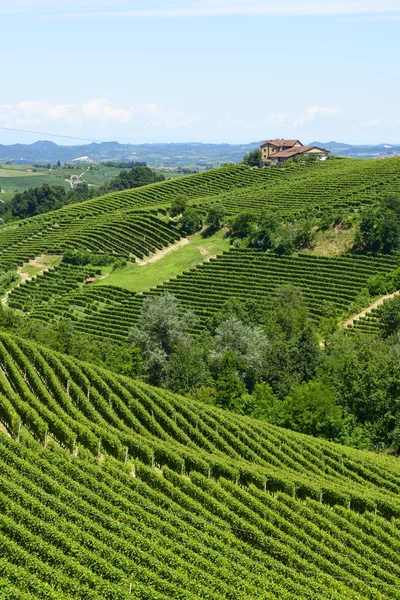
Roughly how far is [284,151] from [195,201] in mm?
37847

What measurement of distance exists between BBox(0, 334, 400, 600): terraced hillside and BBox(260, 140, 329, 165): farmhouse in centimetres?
9869

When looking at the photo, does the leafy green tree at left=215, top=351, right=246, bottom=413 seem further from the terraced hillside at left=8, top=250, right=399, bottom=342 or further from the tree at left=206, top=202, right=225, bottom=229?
the tree at left=206, top=202, right=225, bottom=229

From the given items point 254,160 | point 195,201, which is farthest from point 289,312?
point 254,160

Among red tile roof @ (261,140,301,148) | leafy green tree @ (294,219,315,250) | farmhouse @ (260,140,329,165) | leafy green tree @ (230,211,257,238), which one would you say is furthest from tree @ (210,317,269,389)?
red tile roof @ (261,140,301,148)

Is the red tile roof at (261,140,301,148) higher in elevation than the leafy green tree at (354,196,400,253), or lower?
higher

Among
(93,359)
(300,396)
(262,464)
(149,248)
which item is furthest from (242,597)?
(149,248)

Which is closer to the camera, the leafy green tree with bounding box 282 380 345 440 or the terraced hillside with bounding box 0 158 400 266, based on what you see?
the leafy green tree with bounding box 282 380 345 440

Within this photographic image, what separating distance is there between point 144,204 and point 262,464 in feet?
278

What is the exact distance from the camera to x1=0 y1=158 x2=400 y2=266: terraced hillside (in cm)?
9819

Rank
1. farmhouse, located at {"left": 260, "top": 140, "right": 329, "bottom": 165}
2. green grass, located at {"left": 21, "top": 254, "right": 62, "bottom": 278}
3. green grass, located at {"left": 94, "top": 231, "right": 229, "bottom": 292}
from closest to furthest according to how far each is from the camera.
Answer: green grass, located at {"left": 94, "top": 231, "right": 229, "bottom": 292} → green grass, located at {"left": 21, "top": 254, "right": 62, "bottom": 278} → farmhouse, located at {"left": 260, "top": 140, "right": 329, "bottom": 165}

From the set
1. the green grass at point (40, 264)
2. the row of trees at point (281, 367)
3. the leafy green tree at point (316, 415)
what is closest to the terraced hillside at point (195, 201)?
the green grass at point (40, 264)

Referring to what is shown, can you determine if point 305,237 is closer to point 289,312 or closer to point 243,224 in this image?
point 243,224

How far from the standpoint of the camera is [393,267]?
78.7 m

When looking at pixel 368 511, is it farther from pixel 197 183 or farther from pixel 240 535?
pixel 197 183
